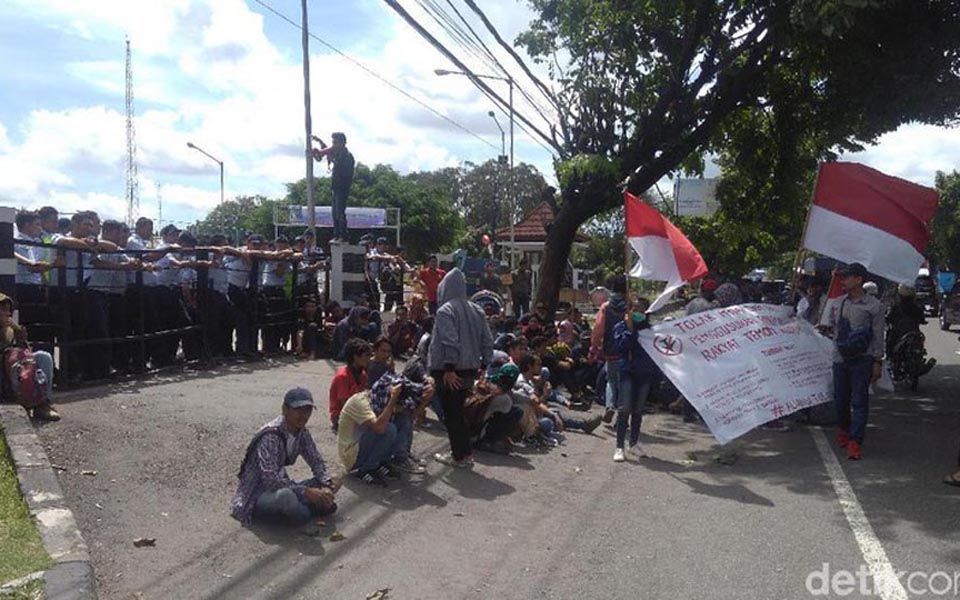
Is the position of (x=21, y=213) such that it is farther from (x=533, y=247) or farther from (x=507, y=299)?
(x=533, y=247)

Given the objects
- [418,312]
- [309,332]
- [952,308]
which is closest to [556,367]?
[418,312]

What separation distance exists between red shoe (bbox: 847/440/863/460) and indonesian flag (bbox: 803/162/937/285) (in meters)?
1.90

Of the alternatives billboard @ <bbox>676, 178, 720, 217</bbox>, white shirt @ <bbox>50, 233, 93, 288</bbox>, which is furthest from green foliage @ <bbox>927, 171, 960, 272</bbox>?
white shirt @ <bbox>50, 233, 93, 288</bbox>

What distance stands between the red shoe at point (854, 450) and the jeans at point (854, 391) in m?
0.04

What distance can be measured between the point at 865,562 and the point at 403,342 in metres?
8.82

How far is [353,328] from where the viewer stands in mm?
11375

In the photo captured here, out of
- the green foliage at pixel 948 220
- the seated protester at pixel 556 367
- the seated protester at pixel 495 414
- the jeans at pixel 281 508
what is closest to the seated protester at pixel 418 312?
the seated protester at pixel 556 367

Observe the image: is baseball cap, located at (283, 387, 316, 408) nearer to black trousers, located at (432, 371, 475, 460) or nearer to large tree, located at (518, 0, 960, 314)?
black trousers, located at (432, 371, 475, 460)

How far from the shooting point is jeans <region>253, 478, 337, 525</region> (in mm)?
5734

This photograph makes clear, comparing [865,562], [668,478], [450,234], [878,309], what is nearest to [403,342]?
[668,478]

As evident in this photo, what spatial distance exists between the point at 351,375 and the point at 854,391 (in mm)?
5071

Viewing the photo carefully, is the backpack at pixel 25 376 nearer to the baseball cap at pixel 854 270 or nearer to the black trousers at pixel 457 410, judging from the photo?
the black trousers at pixel 457 410

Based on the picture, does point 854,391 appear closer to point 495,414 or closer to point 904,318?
point 495,414

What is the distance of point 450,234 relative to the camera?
5969 cm
